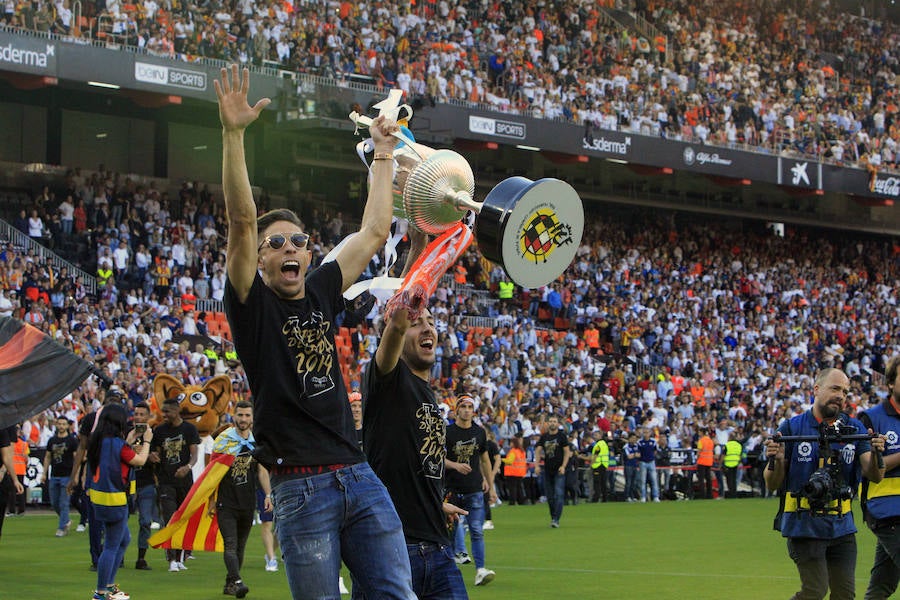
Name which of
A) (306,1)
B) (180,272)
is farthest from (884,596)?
(306,1)

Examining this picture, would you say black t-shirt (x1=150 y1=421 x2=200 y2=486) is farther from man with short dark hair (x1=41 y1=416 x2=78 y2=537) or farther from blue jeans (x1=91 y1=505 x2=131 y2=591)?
man with short dark hair (x1=41 y1=416 x2=78 y2=537)

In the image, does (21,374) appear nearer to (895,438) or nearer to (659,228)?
(895,438)

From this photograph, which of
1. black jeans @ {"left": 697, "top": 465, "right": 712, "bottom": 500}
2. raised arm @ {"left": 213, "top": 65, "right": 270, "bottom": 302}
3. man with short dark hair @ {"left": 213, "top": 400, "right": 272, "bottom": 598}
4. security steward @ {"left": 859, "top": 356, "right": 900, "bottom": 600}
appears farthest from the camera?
black jeans @ {"left": 697, "top": 465, "right": 712, "bottom": 500}

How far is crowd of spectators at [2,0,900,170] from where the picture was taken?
30094 mm

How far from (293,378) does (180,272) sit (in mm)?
24469

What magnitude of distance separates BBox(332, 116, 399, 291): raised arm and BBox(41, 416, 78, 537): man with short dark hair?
14362 millimetres

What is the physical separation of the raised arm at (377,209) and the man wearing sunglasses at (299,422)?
0.95 feet

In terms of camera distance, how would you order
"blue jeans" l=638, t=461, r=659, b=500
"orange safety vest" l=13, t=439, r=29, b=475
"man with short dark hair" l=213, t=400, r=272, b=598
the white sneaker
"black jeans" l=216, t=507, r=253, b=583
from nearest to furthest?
1. "black jeans" l=216, t=507, r=253, b=583
2. "man with short dark hair" l=213, t=400, r=272, b=598
3. the white sneaker
4. "orange safety vest" l=13, t=439, r=29, b=475
5. "blue jeans" l=638, t=461, r=659, b=500

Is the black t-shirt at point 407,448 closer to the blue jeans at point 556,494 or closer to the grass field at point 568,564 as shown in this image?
the grass field at point 568,564

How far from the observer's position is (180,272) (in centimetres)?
2861

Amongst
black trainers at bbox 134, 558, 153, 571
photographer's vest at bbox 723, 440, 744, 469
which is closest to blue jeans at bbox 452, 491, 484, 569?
black trainers at bbox 134, 558, 153, 571

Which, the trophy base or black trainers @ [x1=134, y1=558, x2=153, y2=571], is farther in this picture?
black trainers @ [x1=134, y1=558, x2=153, y2=571]

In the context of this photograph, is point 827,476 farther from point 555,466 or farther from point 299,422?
point 555,466

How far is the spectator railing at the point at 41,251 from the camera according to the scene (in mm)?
27125
